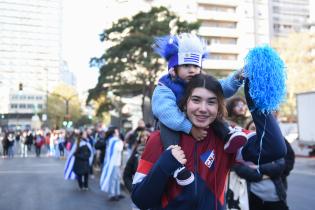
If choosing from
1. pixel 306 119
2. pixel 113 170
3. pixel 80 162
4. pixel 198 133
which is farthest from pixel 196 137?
pixel 306 119

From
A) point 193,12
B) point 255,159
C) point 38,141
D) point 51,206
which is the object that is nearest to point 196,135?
point 255,159

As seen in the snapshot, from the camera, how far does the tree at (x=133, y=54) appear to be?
105ft

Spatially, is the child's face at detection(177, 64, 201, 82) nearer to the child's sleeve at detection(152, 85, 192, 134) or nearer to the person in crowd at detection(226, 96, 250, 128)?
the child's sleeve at detection(152, 85, 192, 134)

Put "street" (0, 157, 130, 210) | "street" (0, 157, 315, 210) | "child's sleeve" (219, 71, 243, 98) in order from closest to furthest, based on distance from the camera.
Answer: "child's sleeve" (219, 71, 243, 98)
"street" (0, 157, 315, 210)
"street" (0, 157, 130, 210)

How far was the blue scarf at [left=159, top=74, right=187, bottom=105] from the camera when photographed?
2.38 meters

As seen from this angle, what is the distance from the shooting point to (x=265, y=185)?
4.23m

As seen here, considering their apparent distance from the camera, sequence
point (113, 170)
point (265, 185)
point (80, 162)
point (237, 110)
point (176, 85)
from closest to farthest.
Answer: point (176, 85)
point (237, 110)
point (265, 185)
point (113, 170)
point (80, 162)

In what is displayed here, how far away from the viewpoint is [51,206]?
10320mm

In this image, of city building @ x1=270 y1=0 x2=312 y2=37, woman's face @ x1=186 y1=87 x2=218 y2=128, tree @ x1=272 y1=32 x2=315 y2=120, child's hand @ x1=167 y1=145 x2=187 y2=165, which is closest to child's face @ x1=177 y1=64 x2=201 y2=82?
woman's face @ x1=186 y1=87 x2=218 y2=128

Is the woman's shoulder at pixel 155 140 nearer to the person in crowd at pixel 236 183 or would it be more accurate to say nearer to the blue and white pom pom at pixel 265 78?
the blue and white pom pom at pixel 265 78

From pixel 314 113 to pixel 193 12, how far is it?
52.3 m

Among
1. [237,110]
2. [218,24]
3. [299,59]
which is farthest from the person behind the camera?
[218,24]

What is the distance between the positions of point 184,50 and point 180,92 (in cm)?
25

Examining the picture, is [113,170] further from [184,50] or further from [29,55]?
[29,55]
